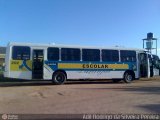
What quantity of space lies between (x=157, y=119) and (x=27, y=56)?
15.5 metres

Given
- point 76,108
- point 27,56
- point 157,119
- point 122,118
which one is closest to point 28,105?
point 76,108

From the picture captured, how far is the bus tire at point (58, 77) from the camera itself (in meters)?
25.4

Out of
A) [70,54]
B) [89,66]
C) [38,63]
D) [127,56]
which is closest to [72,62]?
[70,54]

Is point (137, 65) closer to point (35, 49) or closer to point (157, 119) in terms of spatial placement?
point (35, 49)

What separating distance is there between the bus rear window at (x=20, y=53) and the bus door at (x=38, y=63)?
52cm

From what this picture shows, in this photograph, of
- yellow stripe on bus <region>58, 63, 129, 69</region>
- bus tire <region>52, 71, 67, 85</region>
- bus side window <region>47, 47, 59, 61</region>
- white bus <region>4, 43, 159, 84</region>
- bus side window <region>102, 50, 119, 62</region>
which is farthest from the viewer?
bus side window <region>102, 50, 119, 62</region>

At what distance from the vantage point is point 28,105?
13.5m

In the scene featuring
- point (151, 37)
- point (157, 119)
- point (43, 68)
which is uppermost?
point (151, 37)

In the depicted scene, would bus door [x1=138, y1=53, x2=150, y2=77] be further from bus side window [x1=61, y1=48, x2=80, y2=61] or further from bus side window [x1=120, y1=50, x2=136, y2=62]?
bus side window [x1=61, y1=48, x2=80, y2=61]

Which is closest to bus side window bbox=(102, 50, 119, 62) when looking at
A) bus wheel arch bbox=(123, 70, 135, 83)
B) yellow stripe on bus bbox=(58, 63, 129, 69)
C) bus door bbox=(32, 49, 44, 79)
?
yellow stripe on bus bbox=(58, 63, 129, 69)

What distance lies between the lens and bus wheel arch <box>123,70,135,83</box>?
91.9ft

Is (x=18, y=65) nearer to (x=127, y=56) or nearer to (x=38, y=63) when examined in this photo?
(x=38, y=63)

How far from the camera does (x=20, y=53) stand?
2434cm

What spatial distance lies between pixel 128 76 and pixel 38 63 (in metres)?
7.76
